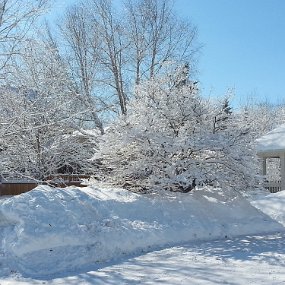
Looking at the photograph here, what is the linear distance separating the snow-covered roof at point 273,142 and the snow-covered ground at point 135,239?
8.70 m

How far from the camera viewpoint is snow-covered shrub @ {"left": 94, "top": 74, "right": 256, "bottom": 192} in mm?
11914

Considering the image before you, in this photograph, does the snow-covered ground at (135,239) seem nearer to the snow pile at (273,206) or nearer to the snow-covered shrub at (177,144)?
the snow pile at (273,206)

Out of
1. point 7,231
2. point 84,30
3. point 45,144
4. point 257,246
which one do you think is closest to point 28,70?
point 45,144

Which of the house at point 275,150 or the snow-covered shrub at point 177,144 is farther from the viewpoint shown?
the house at point 275,150

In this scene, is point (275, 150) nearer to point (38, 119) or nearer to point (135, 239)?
point (38, 119)

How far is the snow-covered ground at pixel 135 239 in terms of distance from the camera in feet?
23.5

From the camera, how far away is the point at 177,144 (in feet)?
38.4

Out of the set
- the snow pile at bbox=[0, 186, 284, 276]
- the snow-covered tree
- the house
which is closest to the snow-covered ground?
the snow pile at bbox=[0, 186, 284, 276]

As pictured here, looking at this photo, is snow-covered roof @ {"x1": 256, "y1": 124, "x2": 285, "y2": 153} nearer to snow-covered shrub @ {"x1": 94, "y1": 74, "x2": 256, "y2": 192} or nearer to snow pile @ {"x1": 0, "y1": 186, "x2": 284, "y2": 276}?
snow-covered shrub @ {"x1": 94, "y1": 74, "x2": 256, "y2": 192}

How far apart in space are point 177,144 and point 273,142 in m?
11.6

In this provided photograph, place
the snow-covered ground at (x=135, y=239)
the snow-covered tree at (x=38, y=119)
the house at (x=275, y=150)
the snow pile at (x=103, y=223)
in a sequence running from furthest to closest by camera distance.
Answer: the house at (x=275, y=150) < the snow-covered tree at (x=38, y=119) < the snow pile at (x=103, y=223) < the snow-covered ground at (x=135, y=239)

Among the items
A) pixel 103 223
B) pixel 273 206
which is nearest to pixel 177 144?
pixel 103 223

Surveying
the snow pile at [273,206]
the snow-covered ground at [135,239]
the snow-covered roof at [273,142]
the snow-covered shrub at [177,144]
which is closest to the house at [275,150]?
the snow-covered roof at [273,142]

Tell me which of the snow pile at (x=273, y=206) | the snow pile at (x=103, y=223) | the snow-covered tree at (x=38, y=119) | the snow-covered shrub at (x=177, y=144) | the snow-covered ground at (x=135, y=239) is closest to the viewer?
the snow-covered ground at (x=135, y=239)
